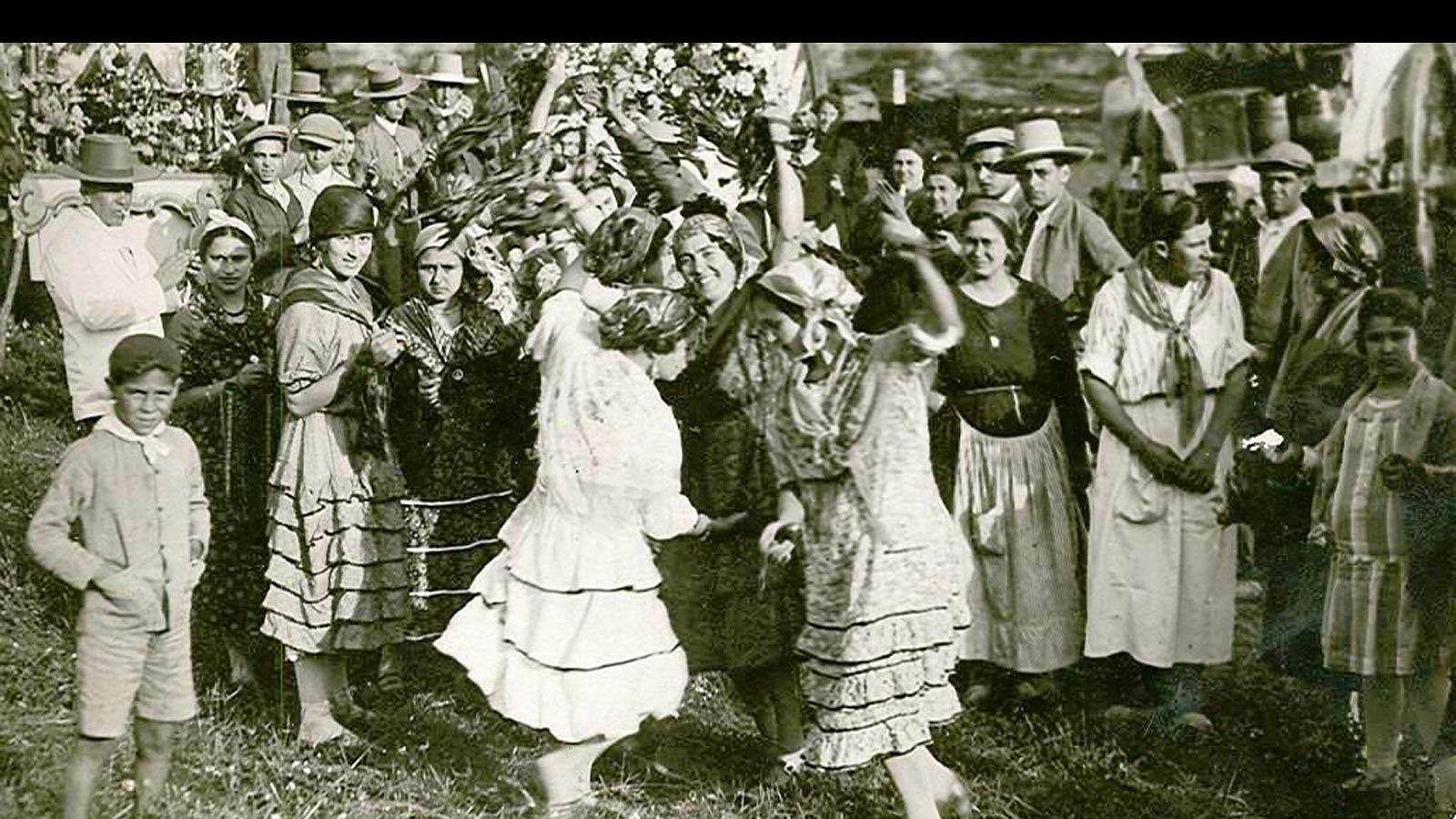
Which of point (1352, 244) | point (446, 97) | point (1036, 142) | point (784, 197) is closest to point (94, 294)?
point (446, 97)

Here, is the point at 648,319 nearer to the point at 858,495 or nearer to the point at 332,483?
the point at 858,495

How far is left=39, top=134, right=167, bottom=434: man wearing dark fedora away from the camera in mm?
4262

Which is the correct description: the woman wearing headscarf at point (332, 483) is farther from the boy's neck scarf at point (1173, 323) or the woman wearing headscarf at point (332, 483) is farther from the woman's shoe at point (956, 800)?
the boy's neck scarf at point (1173, 323)

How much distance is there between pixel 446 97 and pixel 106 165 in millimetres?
1021

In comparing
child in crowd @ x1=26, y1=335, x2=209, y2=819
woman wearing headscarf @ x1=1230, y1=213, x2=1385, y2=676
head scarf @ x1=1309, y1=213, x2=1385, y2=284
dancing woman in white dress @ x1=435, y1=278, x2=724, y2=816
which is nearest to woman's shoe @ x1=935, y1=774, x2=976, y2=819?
dancing woman in white dress @ x1=435, y1=278, x2=724, y2=816

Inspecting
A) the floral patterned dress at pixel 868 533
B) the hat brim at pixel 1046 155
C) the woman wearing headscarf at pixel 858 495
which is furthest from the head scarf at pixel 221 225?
the hat brim at pixel 1046 155

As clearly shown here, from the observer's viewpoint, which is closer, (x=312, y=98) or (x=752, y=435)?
(x=752, y=435)

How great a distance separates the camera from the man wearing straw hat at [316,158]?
419cm

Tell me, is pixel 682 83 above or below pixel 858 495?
above

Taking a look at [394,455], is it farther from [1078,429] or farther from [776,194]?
[1078,429]

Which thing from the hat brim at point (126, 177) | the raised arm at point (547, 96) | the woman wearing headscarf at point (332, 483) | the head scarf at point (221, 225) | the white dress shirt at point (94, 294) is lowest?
the woman wearing headscarf at point (332, 483)

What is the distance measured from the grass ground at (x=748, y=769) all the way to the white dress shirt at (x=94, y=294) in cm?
20

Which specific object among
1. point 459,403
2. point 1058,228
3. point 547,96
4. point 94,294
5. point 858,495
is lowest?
point 858,495

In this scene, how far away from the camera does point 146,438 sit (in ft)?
13.7
